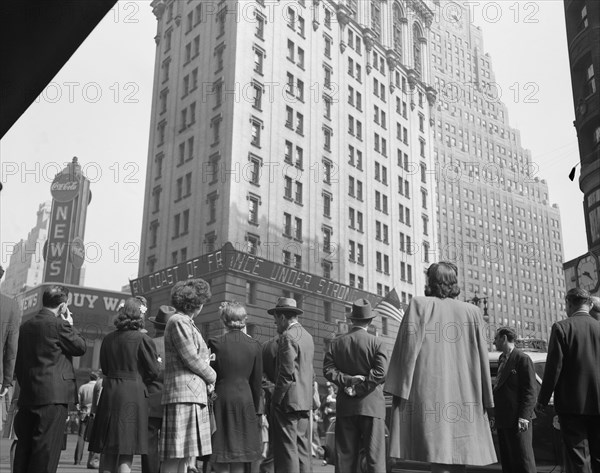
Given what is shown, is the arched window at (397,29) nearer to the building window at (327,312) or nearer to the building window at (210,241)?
the building window at (327,312)

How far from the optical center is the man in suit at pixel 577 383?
587 cm

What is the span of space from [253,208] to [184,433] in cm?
3572

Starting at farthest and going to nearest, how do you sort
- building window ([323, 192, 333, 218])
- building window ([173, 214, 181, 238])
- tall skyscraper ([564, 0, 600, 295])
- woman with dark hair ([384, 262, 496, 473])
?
building window ([323, 192, 333, 218])
building window ([173, 214, 181, 238])
tall skyscraper ([564, 0, 600, 295])
woman with dark hair ([384, 262, 496, 473])

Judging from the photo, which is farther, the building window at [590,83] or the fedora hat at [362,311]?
the building window at [590,83]

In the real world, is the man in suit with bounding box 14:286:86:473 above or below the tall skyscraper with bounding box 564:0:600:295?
below

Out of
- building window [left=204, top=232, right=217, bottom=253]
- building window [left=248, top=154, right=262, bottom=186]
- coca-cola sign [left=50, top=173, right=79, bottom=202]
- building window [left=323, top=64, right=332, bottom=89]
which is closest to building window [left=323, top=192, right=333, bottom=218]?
building window [left=248, top=154, right=262, bottom=186]

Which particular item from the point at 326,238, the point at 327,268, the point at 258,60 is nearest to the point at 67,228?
the point at 258,60

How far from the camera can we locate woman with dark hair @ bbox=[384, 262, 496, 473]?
4.61 meters

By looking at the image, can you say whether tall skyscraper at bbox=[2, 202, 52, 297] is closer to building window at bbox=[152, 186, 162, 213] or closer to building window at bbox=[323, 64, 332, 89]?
building window at bbox=[152, 186, 162, 213]

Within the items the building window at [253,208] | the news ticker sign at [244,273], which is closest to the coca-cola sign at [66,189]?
the news ticker sign at [244,273]

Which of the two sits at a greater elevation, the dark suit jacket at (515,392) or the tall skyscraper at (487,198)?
the tall skyscraper at (487,198)

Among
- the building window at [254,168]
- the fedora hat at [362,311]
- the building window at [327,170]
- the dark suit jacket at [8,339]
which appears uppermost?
the building window at [327,170]

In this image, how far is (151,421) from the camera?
283 inches

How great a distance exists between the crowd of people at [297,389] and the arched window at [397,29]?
59913 millimetres
